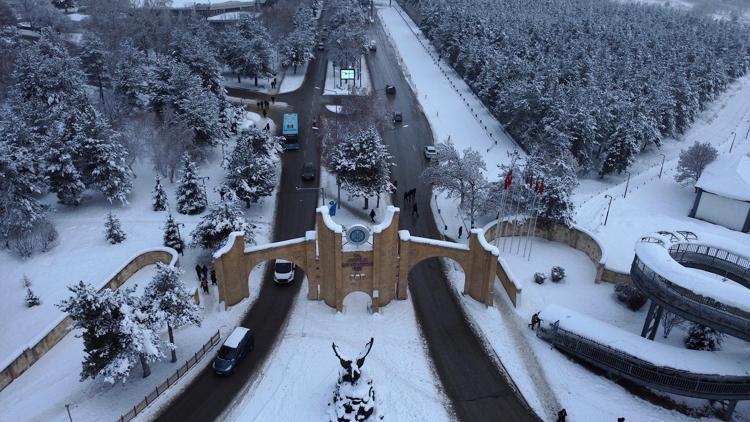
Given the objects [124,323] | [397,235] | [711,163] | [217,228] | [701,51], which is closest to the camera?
[124,323]

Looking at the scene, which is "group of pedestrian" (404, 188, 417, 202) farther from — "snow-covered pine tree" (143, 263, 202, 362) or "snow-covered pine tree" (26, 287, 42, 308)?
"snow-covered pine tree" (26, 287, 42, 308)

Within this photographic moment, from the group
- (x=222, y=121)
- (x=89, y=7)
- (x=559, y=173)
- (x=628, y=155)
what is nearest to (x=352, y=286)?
(x=559, y=173)

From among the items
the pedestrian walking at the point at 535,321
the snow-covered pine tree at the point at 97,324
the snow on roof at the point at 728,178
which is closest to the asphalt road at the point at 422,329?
the pedestrian walking at the point at 535,321

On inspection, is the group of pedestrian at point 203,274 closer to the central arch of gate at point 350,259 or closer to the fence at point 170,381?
the central arch of gate at point 350,259

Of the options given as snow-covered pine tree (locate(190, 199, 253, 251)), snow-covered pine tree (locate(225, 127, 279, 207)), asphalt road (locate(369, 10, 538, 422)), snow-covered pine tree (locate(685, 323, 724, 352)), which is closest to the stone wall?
snow-covered pine tree (locate(190, 199, 253, 251))

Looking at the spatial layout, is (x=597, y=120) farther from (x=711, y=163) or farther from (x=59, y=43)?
(x=59, y=43)
